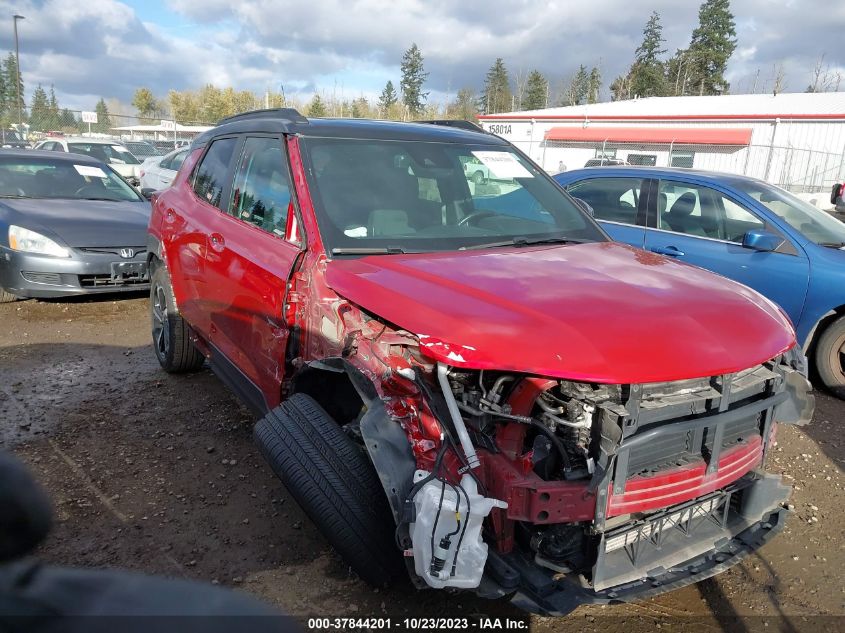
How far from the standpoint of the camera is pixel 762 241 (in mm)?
5152

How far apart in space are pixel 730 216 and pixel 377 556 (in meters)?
4.78

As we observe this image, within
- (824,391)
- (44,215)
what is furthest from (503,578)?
(44,215)

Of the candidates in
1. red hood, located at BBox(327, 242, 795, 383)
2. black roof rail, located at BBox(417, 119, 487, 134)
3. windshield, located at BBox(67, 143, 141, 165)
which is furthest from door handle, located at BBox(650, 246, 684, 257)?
windshield, located at BBox(67, 143, 141, 165)

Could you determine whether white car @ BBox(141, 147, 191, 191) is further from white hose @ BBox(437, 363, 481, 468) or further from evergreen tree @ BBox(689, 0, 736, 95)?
evergreen tree @ BBox(689, 0, 736, 95)

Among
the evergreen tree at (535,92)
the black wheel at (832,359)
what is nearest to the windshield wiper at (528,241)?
the black wheel at (832,359)

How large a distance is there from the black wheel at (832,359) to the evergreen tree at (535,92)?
2896 inches

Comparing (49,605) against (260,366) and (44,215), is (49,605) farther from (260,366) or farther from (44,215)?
(44,215)

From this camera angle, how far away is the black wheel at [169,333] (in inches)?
192

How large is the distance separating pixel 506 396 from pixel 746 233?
3960 mm

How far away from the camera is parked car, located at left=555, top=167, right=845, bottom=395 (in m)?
5.10

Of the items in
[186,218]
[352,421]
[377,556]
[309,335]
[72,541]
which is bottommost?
[72,541]

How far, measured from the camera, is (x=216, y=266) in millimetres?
3846

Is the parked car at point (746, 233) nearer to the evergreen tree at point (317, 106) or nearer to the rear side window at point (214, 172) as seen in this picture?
the rear side window at point (214, 172)

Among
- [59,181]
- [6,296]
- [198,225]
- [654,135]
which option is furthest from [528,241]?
[654,135]
